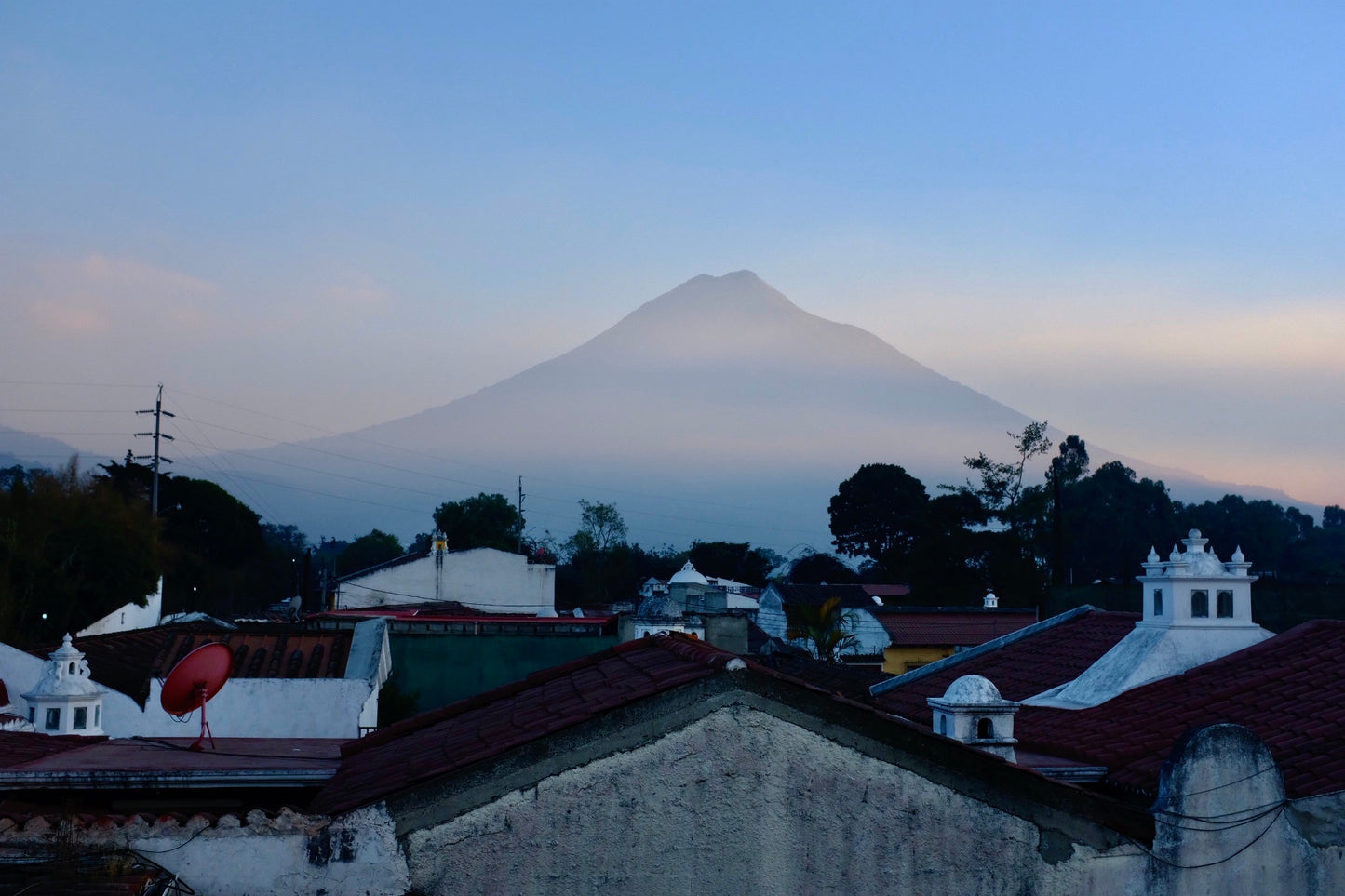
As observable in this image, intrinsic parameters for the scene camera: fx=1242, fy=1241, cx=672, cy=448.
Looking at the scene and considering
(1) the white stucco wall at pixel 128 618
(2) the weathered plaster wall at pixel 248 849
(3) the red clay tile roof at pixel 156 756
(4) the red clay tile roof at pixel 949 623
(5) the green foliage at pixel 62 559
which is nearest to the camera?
(2) the weathered plaster wall at pixel 248 849

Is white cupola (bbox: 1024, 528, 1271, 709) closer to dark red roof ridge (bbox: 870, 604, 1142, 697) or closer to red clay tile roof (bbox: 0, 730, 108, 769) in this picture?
dark red roof ridge (bbox: 870, 604, 1142, 697)

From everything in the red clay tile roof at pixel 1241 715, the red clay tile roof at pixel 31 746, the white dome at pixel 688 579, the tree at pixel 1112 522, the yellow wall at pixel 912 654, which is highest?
the tree at pixel 1112 522

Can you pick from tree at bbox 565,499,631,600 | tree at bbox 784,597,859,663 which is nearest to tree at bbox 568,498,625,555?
tree at bbox 565,499,631,600

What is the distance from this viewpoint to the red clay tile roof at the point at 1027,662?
18.7m

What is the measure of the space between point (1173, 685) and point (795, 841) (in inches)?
348

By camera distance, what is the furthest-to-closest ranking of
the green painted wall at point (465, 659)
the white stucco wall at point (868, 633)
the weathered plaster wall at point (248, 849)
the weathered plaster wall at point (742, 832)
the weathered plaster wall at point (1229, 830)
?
the white stucco wall at point (868, 633) → the green painted wall at point (465, 659) → the weathered plaster wall at point (1229, 830) → the weathered plaster wall at point (742, 832) → the weathered plaster wall at point (248, 849)

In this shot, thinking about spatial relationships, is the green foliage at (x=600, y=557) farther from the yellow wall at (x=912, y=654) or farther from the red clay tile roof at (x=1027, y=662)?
the red clay tile roof at (x=1027, y=662)

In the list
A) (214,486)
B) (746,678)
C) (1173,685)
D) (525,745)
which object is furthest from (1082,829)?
(214,486)

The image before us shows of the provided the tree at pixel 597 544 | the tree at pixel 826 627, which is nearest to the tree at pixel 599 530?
the tree at pixel 597 544

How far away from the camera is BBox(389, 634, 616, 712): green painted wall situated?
3397 centimetres

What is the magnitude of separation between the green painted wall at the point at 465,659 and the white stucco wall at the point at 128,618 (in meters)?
14.3

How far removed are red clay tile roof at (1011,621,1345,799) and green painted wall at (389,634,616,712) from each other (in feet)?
64.5

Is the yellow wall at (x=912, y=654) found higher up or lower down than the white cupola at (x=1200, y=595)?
lower down

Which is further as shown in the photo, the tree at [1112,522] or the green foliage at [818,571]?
the tree at [1112,522]
